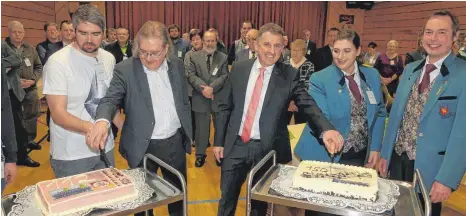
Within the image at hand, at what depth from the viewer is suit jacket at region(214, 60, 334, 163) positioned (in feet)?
6.61

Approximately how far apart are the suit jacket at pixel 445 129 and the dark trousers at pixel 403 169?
0.08 m

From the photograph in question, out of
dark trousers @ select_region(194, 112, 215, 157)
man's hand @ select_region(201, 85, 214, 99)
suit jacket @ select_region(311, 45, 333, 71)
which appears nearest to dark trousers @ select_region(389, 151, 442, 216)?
man's hand @ select_region(201, 85, 214, 99)

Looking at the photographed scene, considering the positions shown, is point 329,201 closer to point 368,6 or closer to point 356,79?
point 356,79

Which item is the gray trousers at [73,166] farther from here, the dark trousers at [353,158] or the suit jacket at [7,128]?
the dark trousers at [353,158]

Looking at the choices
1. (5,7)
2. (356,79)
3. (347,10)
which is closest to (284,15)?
(347,10)

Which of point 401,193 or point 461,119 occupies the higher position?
point 461,119

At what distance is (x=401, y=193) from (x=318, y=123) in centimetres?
51

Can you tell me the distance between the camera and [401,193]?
4.83 feet

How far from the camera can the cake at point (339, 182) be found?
1.36m

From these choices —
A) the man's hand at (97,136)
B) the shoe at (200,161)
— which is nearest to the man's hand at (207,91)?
the shoe at (200,161)

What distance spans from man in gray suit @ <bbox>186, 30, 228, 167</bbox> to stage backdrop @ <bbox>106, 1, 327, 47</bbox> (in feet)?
20.8

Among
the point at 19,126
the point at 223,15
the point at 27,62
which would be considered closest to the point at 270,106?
the point at 19,126

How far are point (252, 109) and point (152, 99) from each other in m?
0.54

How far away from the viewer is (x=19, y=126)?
3.87 metres
